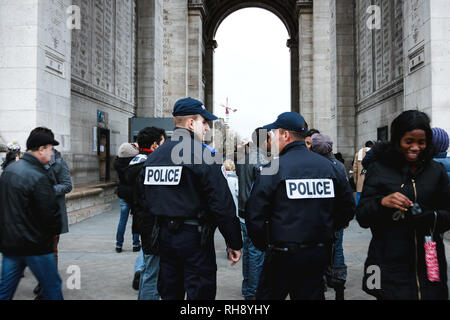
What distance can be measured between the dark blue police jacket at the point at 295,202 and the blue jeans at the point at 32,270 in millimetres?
1704

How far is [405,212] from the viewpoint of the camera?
244 cm

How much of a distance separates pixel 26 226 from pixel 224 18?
113 feet

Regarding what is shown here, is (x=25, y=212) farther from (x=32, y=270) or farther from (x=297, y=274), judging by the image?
(x=297, y=274)

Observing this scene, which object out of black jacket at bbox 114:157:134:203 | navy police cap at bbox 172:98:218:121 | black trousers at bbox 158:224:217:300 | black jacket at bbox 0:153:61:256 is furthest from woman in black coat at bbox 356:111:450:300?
black jacket at bbox 114:157:134:203

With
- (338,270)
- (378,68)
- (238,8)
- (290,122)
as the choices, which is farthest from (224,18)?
(290,122)

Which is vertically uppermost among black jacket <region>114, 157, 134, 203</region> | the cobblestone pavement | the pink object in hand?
black jacket <region>114, 157, 134, 203</region>

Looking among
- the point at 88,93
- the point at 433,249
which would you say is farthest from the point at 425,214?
the point at 88,93

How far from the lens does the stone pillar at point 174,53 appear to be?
20.5 metres

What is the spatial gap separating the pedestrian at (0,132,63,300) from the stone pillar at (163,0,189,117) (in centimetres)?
1759

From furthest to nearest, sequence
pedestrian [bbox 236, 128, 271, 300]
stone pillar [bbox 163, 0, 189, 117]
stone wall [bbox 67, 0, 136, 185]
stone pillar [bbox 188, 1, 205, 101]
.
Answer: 1. stone pillar [bbox 188, 1, 205, 101]
2. stone pillar [bbox 163, 0, 189, 117]
3. stone wall [bbox 67, 0, 136, 185]
4. pedestrian [bbox 236, 128, 271, 300]

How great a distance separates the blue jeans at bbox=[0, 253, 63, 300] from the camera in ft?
10.3

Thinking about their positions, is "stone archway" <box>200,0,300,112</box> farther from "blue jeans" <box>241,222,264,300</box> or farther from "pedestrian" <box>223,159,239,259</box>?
"blue jeans" <box>241,222,264,300</box>

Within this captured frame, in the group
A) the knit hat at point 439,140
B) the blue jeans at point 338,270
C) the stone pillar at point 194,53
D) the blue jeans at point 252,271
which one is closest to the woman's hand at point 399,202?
the knit hat at point 439,140
